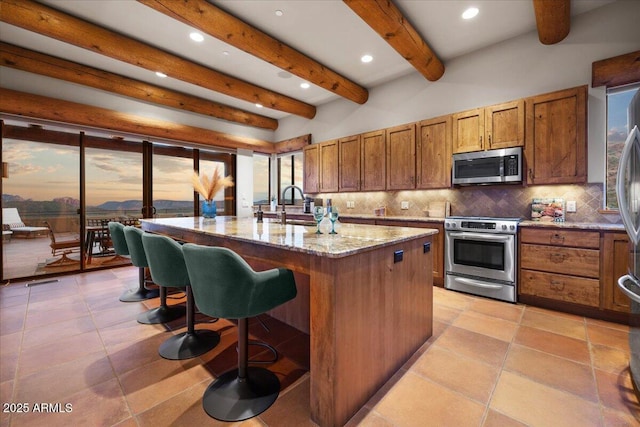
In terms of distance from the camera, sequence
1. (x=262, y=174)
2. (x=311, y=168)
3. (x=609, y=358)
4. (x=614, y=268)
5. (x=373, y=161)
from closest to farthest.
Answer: (x=609, y=358), (x=614, y=268), (x=373, y=161), (x=311, y=168), (x=262, y=174)

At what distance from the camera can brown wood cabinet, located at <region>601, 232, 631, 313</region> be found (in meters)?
2.48

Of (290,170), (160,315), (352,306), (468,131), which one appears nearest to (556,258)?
(468,131)

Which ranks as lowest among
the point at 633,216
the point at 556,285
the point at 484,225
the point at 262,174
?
the point at 556,285

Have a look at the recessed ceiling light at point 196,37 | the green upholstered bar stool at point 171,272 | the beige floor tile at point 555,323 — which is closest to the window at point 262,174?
the recessed ceiling light at point 196,37

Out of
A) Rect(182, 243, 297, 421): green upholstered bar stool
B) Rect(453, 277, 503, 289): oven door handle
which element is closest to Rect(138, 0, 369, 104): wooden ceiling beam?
Rect(182, 243, 297, 421): green upholstered bar stool

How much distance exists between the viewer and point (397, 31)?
9.61 ft

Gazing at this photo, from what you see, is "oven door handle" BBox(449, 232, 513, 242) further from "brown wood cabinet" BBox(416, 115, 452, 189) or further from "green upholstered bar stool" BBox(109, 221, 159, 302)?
"green upholstered bar stool" BBox(109, 221, 159, 302)

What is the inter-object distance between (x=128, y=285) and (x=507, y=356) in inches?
180

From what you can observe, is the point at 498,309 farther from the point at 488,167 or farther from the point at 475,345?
the point at 488,167

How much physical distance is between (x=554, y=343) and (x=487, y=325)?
48 centimetres

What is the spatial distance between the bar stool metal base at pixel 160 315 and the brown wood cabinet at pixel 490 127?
13.2 ft

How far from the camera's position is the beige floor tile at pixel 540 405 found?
1424 millimetres

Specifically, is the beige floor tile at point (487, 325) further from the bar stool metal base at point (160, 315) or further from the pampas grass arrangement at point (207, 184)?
the pampas grass arrangement at point (207, 184)

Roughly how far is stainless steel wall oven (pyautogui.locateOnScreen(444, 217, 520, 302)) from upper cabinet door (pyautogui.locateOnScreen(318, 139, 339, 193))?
2.44 metres
